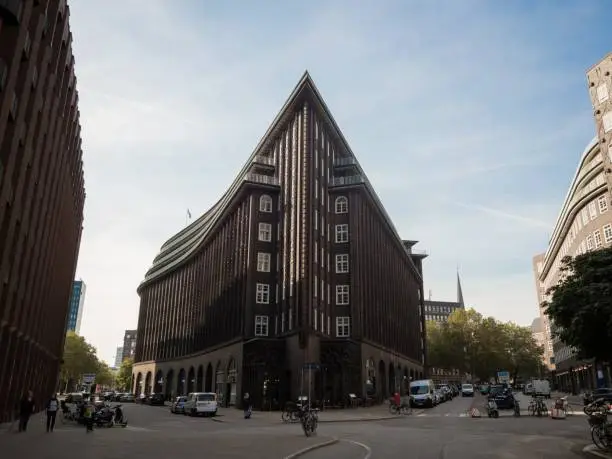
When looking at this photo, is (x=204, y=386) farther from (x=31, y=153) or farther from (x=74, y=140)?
(x=31, y=153)

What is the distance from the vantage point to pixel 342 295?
59.4 m

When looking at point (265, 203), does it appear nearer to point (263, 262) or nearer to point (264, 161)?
point (264, 161)

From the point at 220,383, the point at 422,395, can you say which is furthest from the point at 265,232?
the point at 422,395

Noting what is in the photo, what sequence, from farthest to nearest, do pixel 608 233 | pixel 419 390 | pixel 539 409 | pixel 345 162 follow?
pixel 345 162 → pixel 608 233 → pixel 419 390 → pixel 539 409

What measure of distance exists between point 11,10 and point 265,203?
42721 millimetres

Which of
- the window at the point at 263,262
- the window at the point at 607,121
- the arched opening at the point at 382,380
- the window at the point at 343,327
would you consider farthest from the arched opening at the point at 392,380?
the window at the point at 607,121

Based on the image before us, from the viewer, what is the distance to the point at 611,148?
49969mm

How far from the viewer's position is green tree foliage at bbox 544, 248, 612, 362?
→ 55.5 feet

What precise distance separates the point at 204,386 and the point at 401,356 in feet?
101

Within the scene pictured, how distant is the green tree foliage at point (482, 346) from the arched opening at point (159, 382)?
59648mm

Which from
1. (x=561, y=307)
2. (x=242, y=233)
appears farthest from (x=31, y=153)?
(x=242, y=233)

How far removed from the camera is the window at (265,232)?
61.0 meters

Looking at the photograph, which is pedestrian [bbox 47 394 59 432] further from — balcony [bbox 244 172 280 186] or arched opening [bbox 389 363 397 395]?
arched opening [bbox 389 363 397 395]

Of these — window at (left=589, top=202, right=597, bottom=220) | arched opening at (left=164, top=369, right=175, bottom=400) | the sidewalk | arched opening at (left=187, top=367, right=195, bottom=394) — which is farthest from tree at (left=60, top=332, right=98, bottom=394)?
window at (left=589, top=202, right=597, bottom=220)
